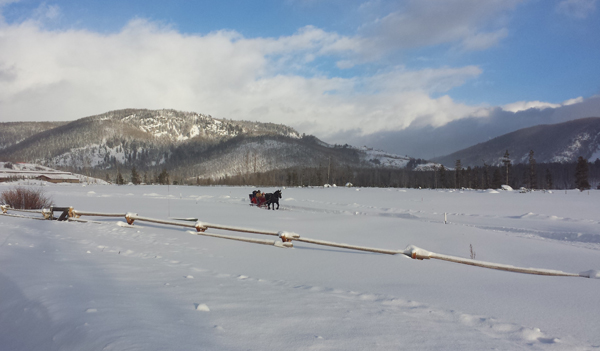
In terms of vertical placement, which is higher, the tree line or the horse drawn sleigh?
the tree line

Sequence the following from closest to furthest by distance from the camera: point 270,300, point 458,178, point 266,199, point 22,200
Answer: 1. point 270,300
2. point 22,200
3. point 266,199
4. point 458,178

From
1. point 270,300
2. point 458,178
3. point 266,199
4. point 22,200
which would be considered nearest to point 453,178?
point 458,178

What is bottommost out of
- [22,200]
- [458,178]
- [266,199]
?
[266,199]

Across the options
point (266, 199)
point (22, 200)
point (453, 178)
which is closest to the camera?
point (22, 200)

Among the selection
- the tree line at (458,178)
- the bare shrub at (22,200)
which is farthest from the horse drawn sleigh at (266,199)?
the tree line at (458,178)

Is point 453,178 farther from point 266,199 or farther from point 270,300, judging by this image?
point 270,300

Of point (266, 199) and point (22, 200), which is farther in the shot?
point (266, 199)

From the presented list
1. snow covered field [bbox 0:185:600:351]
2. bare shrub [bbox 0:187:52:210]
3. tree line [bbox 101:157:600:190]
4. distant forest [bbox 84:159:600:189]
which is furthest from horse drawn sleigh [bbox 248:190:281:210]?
distant forest [bbox 84:159:600:189]

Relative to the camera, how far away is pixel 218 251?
858cm

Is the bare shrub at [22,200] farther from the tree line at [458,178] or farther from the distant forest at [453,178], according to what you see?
the distant forest at [453,178]

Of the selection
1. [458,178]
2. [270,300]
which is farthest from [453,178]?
[270,300]

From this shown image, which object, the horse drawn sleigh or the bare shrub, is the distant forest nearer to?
the horse drawn sleigh

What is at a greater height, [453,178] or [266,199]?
[453,178]

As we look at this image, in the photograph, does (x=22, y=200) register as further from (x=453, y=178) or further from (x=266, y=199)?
(x=453, y=178)
